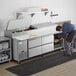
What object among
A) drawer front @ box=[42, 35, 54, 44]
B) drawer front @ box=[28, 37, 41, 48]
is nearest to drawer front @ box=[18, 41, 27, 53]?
drawer front @ box=[28, 37, 41, 48]

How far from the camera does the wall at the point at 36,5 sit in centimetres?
501

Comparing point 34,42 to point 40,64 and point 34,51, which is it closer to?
point 34,51

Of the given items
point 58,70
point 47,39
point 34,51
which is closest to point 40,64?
point 34,51

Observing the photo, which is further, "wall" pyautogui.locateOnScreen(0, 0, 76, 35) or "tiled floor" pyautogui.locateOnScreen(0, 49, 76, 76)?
"wall" pyautogui.locateOnScreen(0, 0, 76, 35)

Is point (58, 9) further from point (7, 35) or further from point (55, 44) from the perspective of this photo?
point (7, 35)

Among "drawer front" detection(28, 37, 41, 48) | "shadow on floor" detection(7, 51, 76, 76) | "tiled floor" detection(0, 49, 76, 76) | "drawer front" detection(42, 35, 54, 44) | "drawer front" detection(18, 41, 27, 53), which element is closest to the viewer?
"tiled floor" detection(0, 49, 76, 76)

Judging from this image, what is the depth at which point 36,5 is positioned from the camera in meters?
5.63

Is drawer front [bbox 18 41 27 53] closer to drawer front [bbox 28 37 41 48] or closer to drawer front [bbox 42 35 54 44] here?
drawer front [bbox 28 37 41 48]

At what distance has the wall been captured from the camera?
16.4ft

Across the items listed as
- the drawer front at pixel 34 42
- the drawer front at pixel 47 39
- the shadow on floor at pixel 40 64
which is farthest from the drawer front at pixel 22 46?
the drawer front at pixel 47 39

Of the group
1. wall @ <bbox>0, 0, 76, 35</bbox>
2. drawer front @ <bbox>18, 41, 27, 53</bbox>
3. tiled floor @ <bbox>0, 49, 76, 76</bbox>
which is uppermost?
wall @ <bbox>0, 0, 76, 35</bbox>

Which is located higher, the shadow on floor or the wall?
the wall

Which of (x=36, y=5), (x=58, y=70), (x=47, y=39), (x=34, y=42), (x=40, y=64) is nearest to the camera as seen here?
(x=58, y=70)

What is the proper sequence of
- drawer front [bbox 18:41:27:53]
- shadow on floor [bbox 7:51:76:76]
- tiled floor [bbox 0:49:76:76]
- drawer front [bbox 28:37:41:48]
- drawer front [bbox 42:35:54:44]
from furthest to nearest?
drawer front [bbox 42:35:54:44], drawer front [bbox 28:37:41:48], drawer front [bbox 18:41:27:53], shadow on floor [bbox 7:51:76:76], tiled floor [bbox 0:49:76:76]
